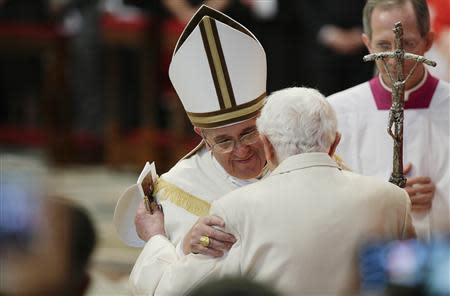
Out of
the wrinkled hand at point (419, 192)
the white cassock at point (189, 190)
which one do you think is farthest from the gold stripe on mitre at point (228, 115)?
the wrinkled hand at point (419, 192)

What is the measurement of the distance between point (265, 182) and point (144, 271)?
2.02 ft

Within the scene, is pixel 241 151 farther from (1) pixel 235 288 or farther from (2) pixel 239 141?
(1) pixel 235 288

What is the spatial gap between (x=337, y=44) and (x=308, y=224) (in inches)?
210

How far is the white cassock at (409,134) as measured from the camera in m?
4.77

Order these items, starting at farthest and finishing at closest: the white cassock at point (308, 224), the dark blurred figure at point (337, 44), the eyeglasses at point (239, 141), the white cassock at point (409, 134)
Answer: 1. the dark blurred figure at point (337, 44)
2. the white cassock at point (409, 134)
3. the eyeglasses at point (239, 141)
4. the white cassock at point (308, 224)

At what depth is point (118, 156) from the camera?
10.8 m

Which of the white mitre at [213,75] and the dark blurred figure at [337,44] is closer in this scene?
the white mitre at [213,75]

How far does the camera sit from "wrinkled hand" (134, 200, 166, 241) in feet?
13.8

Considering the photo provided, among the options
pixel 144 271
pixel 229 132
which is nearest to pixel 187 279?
pixel 144 271

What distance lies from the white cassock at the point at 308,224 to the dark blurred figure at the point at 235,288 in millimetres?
991

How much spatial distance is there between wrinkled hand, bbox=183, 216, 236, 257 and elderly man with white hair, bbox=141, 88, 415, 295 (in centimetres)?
2

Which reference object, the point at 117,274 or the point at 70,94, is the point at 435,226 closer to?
the point at 117,274

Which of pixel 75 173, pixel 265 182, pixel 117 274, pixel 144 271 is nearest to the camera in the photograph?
pixel 265 182

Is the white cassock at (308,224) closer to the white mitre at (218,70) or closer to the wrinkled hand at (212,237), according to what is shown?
the wrinkled hand at (212,237)
